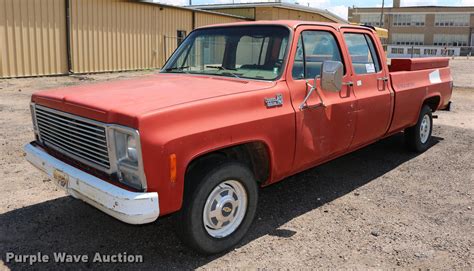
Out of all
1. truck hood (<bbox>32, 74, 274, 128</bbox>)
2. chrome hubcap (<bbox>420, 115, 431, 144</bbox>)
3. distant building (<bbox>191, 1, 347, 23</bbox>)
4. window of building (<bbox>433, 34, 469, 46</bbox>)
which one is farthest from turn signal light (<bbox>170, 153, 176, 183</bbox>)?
window of building (<bbox>433, 34, 469, 46</bbox>)

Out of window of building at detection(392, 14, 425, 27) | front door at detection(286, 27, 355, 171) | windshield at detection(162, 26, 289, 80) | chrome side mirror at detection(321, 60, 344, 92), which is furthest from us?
window of building at detection(392, 14, 425, 27)

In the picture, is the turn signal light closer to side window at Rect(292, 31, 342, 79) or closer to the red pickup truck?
the red pickup truck

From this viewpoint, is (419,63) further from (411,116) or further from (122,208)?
(122,208)

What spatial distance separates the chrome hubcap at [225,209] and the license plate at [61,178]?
1136 millimetres

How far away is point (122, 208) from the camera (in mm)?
2980

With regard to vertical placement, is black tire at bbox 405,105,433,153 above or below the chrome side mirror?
below

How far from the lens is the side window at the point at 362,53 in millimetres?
5070

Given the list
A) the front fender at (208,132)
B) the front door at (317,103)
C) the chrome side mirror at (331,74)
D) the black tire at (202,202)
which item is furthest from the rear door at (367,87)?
the black tire at (202,202)

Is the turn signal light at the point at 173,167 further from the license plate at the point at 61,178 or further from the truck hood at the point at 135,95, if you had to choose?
the license plate at the point at 61,178

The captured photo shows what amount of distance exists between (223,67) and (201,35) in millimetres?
701

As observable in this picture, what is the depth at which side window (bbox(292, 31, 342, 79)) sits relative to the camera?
4.29 meters

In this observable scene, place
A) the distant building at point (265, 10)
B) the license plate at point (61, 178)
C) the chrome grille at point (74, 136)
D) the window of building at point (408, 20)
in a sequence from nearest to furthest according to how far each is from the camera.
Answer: the chrome grille at point (74, 136) < the license plate at point (61, 178) < the distant building at point (265, 10) < the window of building at point (408, 20)

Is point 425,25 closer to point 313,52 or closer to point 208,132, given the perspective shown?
point 313,52

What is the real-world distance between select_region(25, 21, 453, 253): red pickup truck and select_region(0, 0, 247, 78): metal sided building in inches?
499
